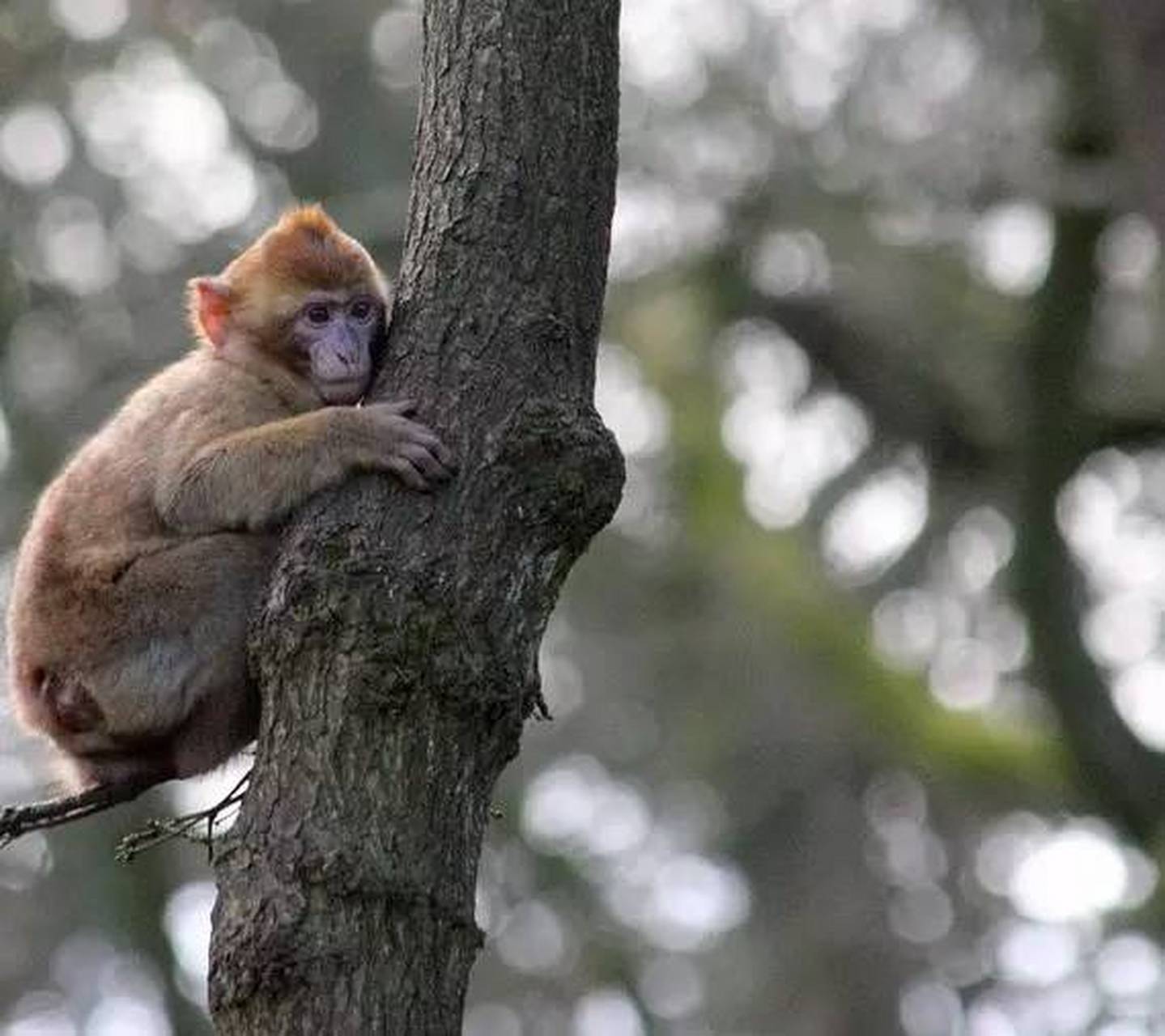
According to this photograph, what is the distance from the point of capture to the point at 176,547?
243 inches

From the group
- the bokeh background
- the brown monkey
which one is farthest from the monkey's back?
the bokeh background

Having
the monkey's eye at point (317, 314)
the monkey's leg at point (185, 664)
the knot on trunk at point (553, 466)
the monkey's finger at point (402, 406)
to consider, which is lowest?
the monkey's leg at point (185, 664)

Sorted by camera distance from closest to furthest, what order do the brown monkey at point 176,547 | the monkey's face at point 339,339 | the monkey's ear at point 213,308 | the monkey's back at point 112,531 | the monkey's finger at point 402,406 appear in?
the monkey's finger at point 402,406 → the brown monkey at point 176,547 → the monkey's back at point 112,531 → the monkey's face at point 339,339 → the monkey's ear at point 213,308

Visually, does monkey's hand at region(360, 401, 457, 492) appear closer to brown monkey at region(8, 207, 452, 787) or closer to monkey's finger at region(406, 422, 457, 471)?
monkey's finger at region(406, 422, 457, 471)

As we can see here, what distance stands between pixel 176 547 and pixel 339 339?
26.2 inches

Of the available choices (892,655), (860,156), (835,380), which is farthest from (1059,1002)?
(860,156)

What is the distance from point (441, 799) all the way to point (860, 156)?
1185 cm

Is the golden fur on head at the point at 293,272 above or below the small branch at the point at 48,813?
above

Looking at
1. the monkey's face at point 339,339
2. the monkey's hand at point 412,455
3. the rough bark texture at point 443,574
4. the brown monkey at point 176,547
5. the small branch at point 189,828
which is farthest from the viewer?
the monkey's face at point 339,339

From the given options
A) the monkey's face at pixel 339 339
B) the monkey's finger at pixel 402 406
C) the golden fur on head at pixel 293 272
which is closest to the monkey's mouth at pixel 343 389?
the monkey's face at pixel 339 339

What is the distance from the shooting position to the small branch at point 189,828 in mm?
5359

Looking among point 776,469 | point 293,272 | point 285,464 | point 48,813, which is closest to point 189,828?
point 48,813

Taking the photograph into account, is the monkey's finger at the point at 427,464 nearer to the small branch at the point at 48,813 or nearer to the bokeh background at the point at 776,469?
the small branch at the point at 48,813

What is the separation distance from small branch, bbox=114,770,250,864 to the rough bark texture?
0.41 meters
